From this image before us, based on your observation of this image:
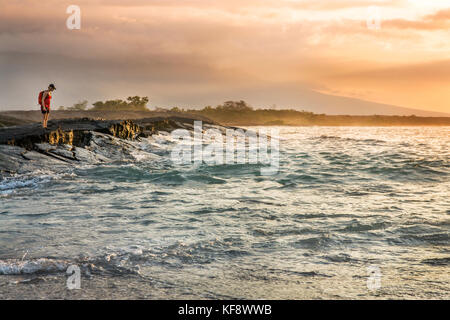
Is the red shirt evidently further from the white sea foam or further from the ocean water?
the white sea foam

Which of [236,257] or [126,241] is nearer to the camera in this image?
[236,257]

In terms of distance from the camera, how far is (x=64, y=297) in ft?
14.1

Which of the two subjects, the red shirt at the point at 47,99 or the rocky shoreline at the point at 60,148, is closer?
the rocky shoreline at the point at 60,148

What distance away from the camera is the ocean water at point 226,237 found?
471cm

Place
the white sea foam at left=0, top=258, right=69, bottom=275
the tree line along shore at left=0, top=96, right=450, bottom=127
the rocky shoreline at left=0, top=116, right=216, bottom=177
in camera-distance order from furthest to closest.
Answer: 1. the tree line along shore at left=0, top=96, right=450, bottom=127
2. the rocky shoreline at left=0, top=116, right=216, bottom=177
3. the white sea foam at left=0, top=258, right=69, bottom=275

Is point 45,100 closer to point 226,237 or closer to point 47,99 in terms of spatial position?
point 47,99

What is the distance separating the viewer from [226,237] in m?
6.80

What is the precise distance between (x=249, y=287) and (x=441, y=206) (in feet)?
20.9

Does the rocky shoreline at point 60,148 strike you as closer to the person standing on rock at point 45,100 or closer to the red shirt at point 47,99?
the person standing on rock at point 45,100

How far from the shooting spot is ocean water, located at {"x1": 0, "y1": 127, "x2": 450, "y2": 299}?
471 cm

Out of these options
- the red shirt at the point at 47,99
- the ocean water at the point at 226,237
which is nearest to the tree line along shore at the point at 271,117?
the red shirt at the point at 47,99

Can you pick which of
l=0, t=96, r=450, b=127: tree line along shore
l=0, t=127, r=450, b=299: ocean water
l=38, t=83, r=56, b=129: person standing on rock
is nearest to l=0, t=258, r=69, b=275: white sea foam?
l=0, t=127, r=450, b=299: ocean water

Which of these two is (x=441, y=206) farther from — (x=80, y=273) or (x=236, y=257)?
(x=80, y=273)
